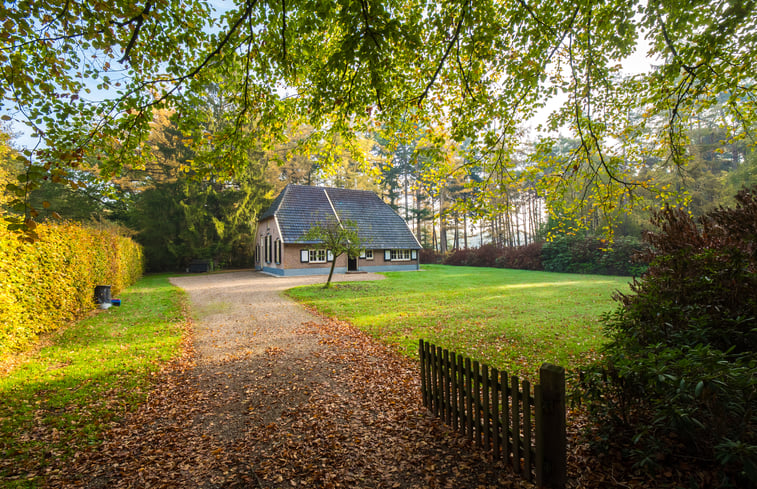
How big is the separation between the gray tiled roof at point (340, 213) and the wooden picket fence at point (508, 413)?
69.4 feet

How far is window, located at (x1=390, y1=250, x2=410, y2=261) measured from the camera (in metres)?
28.9

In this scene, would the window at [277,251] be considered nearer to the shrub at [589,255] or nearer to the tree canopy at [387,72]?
the tree canopy at [387,72]

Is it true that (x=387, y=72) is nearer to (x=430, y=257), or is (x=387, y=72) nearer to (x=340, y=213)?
(x=340, y=213)

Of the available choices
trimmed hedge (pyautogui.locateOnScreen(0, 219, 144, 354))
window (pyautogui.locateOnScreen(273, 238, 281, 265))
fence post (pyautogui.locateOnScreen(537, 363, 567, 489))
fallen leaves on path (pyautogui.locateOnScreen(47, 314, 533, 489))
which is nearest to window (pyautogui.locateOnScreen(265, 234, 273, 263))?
window (pyautogui.locateOnScreen(273, 238, 281, 265))

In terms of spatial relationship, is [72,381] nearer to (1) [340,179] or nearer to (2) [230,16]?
(2) [230,16]

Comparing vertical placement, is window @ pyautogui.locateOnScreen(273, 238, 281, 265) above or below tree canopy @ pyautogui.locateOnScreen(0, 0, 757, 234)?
below

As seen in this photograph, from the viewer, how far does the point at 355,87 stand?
19.2 ft

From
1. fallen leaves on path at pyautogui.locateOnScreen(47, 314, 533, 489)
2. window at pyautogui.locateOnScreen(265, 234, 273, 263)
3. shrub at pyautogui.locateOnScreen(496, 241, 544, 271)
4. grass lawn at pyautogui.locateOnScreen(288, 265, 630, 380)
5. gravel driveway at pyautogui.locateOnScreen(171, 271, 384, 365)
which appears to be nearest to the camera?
fallen leaves on path at pyautogui.locateOnScreen(47, 314, 533, 489)

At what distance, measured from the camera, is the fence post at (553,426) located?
282 cm

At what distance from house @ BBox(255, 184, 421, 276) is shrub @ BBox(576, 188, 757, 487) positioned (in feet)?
66.6

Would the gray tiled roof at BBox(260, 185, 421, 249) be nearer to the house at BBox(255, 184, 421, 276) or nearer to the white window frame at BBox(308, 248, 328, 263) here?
the house at BBox(255, 184, 421, 276)

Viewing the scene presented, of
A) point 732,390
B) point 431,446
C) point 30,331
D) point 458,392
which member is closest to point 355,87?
point 458,392

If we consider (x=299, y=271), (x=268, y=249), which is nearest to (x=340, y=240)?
(x=299, y=271)

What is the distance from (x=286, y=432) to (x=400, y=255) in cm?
2527
